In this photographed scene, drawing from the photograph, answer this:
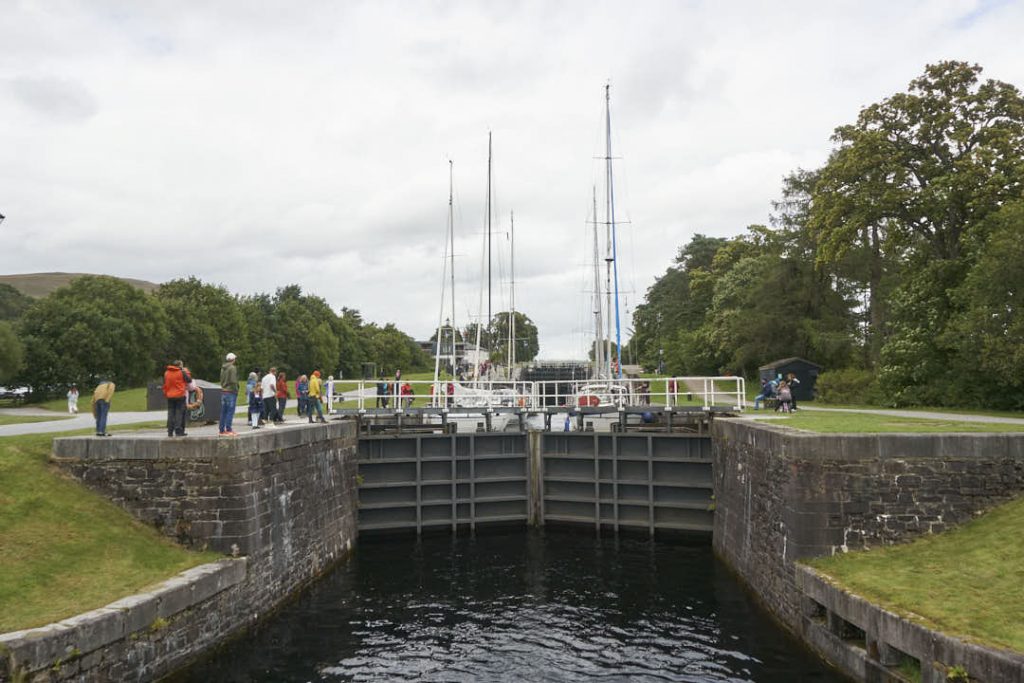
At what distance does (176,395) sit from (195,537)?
255 cm

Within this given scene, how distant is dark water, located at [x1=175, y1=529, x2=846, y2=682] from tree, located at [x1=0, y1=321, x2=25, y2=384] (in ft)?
106

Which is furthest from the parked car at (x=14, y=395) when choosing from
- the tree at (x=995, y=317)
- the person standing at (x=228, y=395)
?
the tree at (x=995, y=317)

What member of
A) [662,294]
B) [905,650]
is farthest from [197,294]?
[905,650]

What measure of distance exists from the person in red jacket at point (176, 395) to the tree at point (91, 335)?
34871 millimetres

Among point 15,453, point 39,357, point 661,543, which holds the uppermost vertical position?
point 39,357

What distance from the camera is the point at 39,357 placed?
43.8 meters

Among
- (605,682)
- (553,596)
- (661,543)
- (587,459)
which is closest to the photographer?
(605,682)

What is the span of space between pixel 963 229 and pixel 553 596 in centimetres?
2140

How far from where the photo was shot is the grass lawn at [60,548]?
896 centimetres

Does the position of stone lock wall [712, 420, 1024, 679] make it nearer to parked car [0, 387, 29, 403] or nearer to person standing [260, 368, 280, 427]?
person standing [260, 368, 280, 427]

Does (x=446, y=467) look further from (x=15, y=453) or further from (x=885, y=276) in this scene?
(x=885, y=276)

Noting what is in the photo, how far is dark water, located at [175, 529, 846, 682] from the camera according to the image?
10672mm

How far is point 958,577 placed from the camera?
9.52 meters

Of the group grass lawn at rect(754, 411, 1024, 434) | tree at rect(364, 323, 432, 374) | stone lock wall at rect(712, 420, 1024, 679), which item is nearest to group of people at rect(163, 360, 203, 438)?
stone lock wall at rect(712, 420, 1024, 679)
